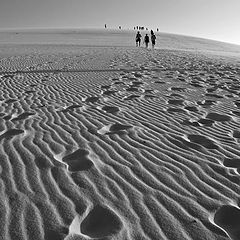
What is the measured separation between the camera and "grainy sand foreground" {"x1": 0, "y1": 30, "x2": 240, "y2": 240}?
9.30ft

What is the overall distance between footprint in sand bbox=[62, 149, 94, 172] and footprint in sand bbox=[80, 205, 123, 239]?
0.91m

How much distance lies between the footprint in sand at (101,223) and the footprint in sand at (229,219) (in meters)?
0.90

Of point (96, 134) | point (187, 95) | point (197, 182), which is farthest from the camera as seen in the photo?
point (187, 95)

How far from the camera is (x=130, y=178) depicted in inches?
143

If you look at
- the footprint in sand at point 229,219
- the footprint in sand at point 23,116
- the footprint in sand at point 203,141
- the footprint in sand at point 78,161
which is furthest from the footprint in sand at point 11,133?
the footprint in sand at point 229,219

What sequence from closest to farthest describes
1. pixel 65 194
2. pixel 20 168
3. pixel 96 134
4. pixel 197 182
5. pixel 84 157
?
pixel 65 194 → pixel 197 182 → pixel 20 168 → pixel 84 157 → pixel 96 134

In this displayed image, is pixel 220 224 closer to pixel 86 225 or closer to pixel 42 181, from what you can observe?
pixel 86 225

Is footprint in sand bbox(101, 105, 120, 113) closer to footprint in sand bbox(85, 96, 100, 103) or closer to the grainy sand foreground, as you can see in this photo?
the grainy sand foreground

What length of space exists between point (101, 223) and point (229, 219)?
116 cm

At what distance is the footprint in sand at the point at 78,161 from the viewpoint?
12.8 ft

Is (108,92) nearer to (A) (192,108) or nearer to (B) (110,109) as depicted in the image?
(B) (110,109)

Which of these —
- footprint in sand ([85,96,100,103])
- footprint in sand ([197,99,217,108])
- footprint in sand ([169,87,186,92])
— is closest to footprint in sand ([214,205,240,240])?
footprint in sand ([197,99,217,108])

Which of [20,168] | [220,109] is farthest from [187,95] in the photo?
[20,168]

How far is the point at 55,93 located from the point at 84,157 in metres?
4.58
